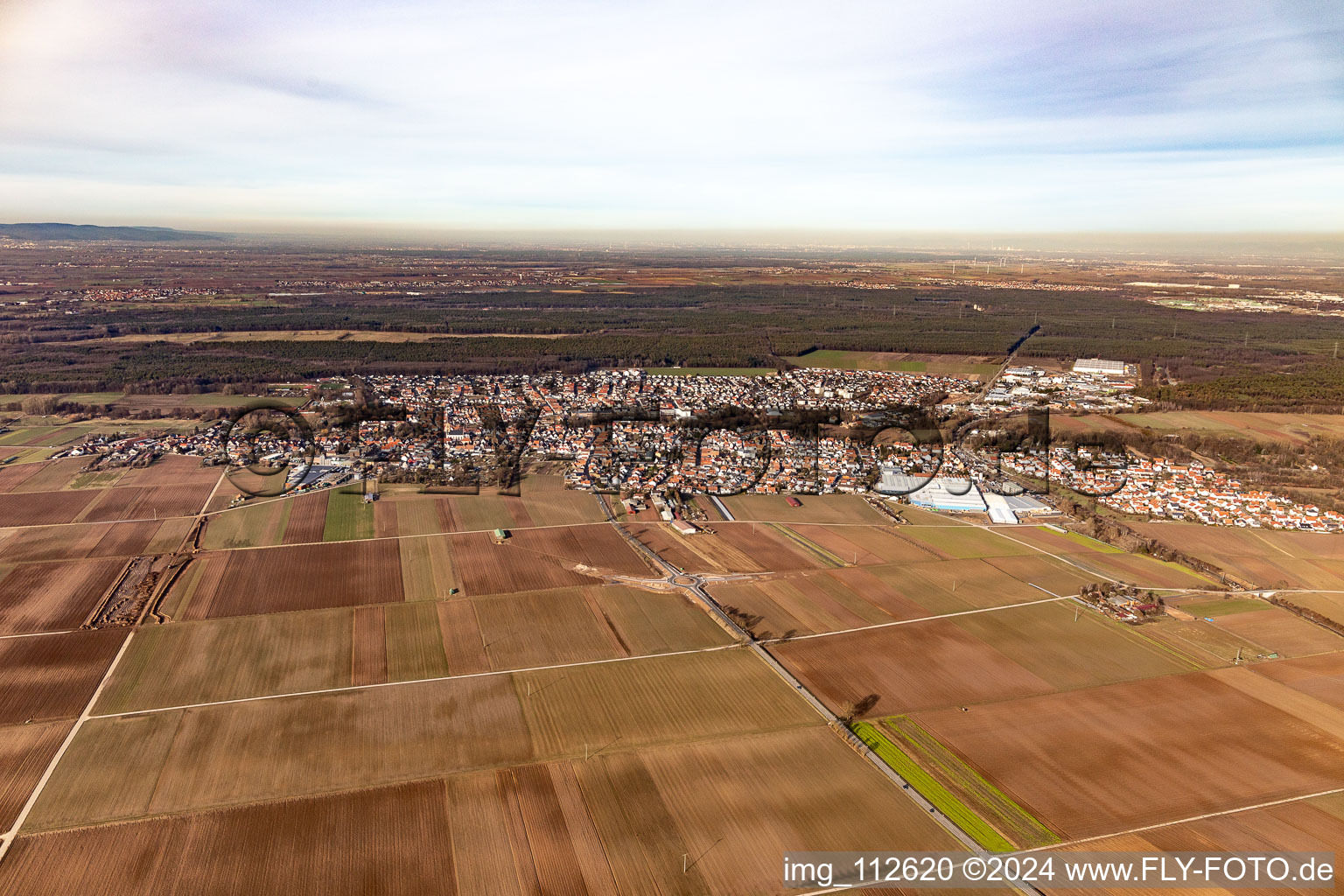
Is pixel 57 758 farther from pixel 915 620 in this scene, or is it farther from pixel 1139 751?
pixel 1139 751

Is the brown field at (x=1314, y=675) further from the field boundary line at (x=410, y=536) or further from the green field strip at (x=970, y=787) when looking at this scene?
the field boundary line at (x=410, y=536)

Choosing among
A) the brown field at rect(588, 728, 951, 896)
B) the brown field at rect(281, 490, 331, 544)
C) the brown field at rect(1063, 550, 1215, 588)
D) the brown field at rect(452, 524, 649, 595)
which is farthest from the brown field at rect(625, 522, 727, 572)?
the brown field at rect(1063, 550, 1215, 588)

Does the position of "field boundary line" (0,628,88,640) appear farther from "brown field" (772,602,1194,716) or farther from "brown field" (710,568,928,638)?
"brown field" (772,602,1194,716)

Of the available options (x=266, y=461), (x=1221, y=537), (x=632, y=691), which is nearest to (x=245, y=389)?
(x=266, y=461)

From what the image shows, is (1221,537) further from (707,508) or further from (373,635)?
(373,635)

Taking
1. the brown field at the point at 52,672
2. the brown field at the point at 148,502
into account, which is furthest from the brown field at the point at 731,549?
the brown field at the point at 148,502

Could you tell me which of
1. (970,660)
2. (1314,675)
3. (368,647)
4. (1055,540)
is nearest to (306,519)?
(368,647)
